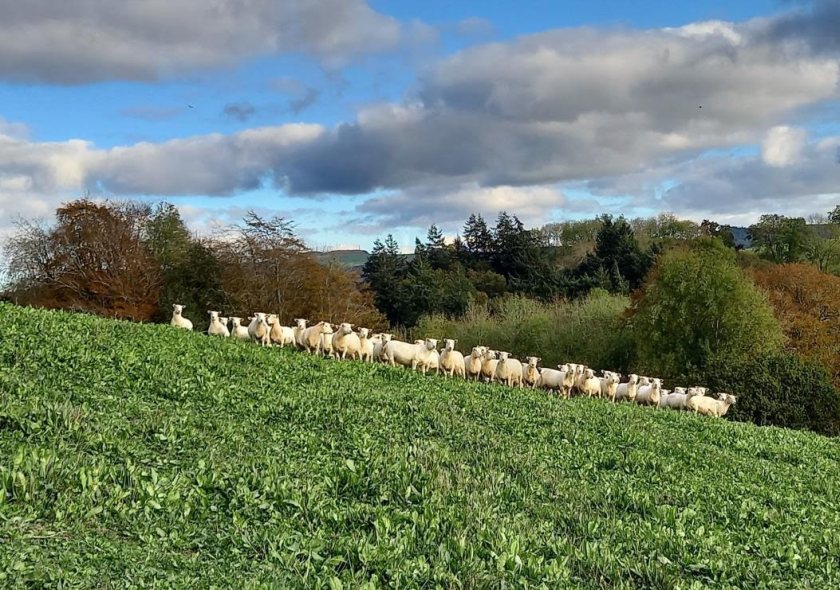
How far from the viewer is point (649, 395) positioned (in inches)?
1065

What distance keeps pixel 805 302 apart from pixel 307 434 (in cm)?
5050

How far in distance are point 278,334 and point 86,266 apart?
31841 millimetres

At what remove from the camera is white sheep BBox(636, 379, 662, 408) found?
26812mm

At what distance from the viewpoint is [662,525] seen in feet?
31.2

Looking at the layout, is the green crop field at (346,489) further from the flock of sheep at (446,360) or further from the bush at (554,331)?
the bush at (554,331)

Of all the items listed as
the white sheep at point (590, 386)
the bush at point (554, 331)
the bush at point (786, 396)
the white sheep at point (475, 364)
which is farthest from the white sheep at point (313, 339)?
the bush at point (554, 331)

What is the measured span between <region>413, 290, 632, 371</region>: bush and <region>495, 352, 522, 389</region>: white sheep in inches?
1199

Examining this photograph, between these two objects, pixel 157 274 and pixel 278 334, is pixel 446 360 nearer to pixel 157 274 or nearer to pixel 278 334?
pixel 278 334

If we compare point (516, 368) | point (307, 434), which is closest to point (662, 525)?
point (307, 434)

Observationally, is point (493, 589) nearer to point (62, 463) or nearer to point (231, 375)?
point (62, 463)

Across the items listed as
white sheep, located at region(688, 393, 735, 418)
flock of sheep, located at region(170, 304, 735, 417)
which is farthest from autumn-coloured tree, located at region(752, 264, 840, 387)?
flock of sheep, located at region(170, 304, 735, 417)

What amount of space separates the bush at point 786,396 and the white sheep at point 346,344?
17562 mm

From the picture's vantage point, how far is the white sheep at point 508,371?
2667 centimetres

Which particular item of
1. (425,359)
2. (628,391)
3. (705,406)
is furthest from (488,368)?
(705,406)
